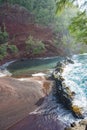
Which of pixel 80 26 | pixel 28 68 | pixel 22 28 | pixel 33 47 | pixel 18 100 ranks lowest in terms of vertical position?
pixel 28 68

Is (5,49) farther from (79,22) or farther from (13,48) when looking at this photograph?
(79,22)

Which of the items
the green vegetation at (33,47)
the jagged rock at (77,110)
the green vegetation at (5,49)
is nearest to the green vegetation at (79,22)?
the jagged rock at (77,110)

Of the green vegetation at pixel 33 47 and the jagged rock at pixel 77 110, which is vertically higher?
the jagged rock at pixel 77 110

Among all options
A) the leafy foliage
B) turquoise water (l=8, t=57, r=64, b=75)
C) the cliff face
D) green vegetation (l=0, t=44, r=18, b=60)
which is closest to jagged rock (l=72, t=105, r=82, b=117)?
the leafy foliage

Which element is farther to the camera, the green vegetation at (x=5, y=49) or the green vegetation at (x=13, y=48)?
the green vegetation at (x=13, y=48)

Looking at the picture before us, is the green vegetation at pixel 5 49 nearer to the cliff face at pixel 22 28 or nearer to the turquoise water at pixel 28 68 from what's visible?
the turquoise water at pixel 28 68

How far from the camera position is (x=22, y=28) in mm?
48812

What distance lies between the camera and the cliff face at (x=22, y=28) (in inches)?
1837

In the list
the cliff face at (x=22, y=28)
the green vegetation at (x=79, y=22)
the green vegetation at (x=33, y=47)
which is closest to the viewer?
the green vegetation at (x=79, y=22)

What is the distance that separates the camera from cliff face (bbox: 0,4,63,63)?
46.7 meters

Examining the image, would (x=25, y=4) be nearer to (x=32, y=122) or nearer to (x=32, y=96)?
(x=32, y=96)

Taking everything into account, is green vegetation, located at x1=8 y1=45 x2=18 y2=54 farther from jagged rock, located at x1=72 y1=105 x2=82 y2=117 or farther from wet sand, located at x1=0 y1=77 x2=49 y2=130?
jagged rock, located at x1=72 y1=105 x2=82 y2=117

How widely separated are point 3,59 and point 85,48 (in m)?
33.2

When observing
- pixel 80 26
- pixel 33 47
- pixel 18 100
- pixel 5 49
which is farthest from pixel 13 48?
pixel 80 26
